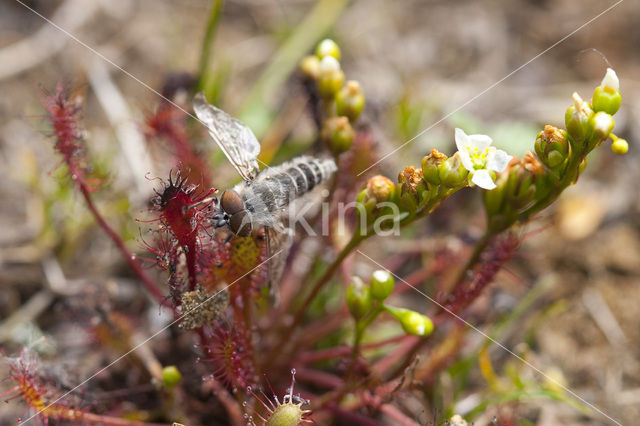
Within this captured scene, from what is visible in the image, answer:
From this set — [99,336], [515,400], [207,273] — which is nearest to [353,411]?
[515,400]

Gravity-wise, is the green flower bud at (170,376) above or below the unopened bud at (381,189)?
below

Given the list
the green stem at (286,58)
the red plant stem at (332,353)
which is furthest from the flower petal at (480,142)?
the green stem at (286,58)

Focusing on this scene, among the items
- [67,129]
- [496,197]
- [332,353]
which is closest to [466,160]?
[496,197]

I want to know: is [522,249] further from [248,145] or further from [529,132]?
[248,145]

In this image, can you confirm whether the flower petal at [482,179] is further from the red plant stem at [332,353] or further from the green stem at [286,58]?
the green stem at [286,58]

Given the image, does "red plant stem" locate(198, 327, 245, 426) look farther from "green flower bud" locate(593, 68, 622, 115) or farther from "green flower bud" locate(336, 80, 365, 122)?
"green flower bud" locate(593, 68, 622, 115)

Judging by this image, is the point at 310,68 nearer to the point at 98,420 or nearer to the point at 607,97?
the point at 607,97
